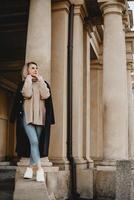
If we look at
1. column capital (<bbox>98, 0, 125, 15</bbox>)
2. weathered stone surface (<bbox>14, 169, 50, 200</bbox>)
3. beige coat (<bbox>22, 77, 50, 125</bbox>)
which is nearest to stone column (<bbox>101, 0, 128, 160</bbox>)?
column capital (<bbox>98, 0, 125, 15</bbox>)

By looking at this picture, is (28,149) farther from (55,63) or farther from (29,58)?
(55,63)

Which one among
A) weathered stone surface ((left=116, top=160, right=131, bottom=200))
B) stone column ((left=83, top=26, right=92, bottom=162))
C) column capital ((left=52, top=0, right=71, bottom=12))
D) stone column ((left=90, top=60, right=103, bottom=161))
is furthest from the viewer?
stone column ((left=90, top=60, right=103, bottom=161))

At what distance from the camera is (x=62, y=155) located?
45.5 ft

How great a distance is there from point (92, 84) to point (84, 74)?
5.03 m

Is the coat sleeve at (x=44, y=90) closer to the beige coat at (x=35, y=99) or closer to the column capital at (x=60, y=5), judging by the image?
the beige coat at (x=35, y=99)

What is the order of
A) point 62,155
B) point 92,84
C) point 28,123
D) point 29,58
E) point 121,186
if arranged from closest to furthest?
1. point 28,123
2. point 121,186
3. point 29,58
4. point 62,155
5. point 92,84

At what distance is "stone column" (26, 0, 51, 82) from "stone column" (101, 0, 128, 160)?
8.25 feet

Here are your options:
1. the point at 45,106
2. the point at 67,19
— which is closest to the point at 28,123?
the point at 45,106

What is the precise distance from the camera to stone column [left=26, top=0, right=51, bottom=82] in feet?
41.2

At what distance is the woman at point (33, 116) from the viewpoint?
995 centimetres

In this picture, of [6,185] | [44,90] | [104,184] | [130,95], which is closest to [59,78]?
[104,184]

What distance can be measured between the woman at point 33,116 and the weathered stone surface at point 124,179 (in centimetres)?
189

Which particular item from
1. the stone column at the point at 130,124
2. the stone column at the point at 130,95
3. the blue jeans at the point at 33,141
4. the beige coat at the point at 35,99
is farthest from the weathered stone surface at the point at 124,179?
the stone column at the point at 130,124

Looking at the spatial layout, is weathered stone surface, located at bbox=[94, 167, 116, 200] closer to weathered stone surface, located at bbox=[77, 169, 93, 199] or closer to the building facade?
the building facade
